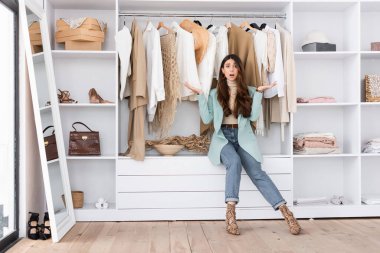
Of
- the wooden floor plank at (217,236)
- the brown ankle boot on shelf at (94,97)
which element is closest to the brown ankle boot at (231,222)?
the wooden floor plank at (217,236)

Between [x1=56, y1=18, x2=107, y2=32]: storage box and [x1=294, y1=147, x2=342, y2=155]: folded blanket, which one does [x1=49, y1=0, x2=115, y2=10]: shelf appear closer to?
[x1=56, y1=18, x2=107, y2=32]: storage box

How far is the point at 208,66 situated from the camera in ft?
14.3

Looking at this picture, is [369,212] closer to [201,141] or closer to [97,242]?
[201,141]

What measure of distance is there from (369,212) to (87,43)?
2.85 metres

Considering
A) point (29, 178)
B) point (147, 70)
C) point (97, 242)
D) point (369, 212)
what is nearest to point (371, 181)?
point (369, 212)

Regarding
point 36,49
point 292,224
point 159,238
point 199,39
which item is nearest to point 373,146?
point 292,224

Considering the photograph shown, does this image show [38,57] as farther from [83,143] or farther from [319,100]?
[319,100]

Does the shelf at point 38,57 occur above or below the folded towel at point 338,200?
above

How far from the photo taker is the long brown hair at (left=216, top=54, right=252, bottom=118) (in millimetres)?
4164

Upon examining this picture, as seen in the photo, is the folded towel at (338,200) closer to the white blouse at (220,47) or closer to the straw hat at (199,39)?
the white blouse at (220,47)

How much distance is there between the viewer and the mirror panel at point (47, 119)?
3539 mm

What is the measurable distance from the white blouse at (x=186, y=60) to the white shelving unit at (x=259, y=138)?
299 millimetres

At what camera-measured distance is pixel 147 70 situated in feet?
14.3

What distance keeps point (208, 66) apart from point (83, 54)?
110 centimetres
